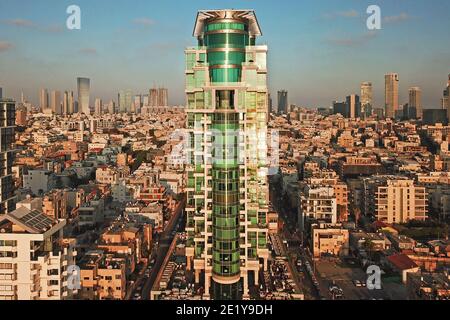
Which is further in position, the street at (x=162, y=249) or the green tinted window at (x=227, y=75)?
the street at (x=162, y=249)

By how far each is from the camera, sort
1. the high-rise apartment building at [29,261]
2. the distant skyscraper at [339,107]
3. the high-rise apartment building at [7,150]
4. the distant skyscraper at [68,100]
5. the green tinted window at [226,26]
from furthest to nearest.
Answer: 1. the distant skyscraper at [339,107]
2. the distant skyscraper at [68,100]
3. the high-rise apartment building at [7,150]
4. the green tinted window at [226,26]
5. the high-rise apartment building at [29,261]

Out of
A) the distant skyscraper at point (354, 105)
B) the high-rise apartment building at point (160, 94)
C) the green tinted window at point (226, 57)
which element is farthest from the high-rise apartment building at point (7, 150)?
the distant skyscraper at point (354, 105)

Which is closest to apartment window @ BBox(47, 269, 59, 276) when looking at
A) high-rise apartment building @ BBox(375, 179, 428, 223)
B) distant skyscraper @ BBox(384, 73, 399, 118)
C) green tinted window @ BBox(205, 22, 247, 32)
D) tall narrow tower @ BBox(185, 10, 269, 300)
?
tall narrow tower @ BBox(185, 10, 269, 300)

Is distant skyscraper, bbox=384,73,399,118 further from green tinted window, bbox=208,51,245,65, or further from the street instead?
the street

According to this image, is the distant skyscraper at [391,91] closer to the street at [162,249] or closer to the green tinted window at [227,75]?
the green tinted window at [227,75]

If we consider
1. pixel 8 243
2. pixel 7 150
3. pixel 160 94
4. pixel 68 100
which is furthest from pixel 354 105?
pixel 8 243
